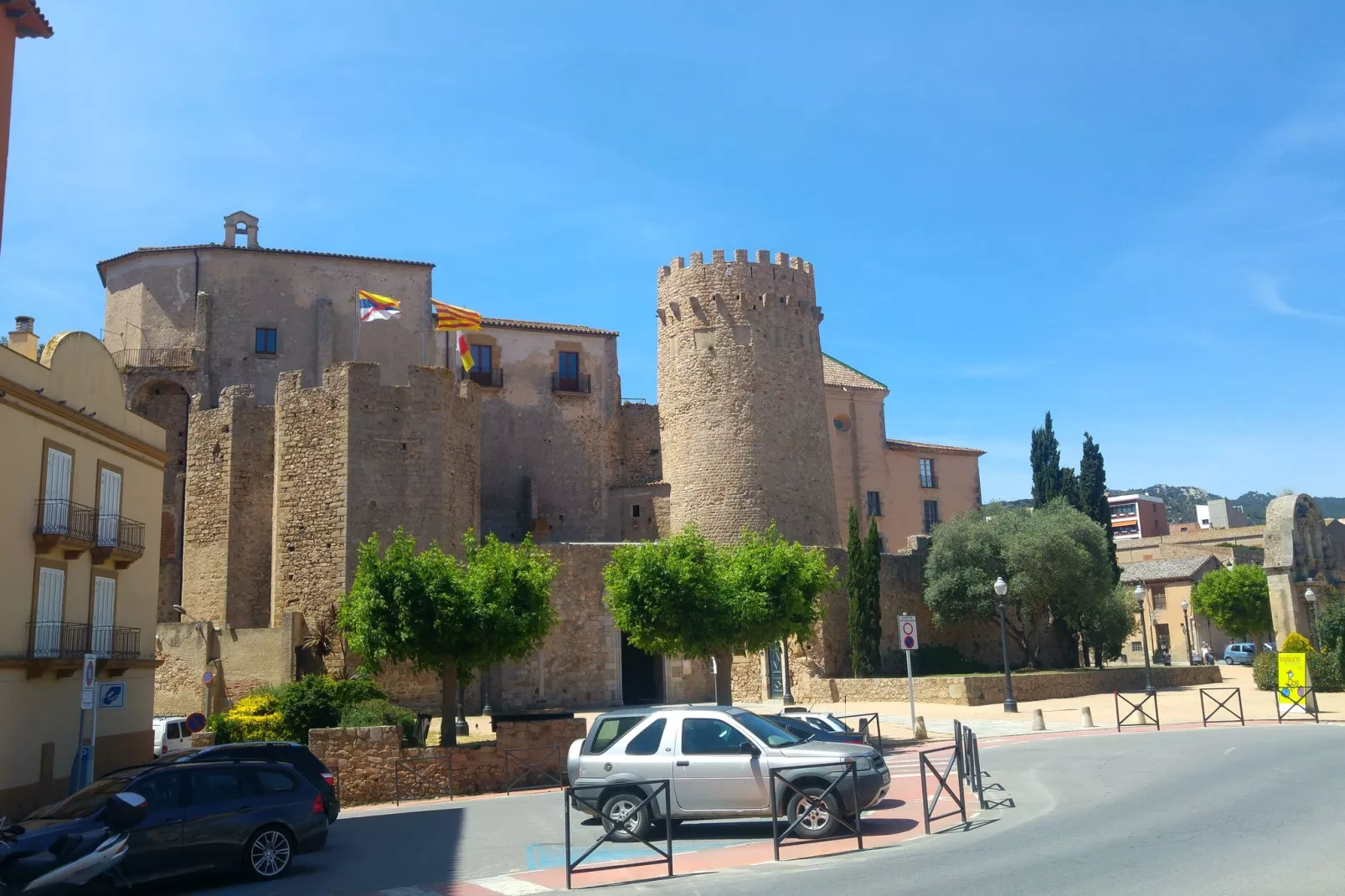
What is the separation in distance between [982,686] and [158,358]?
28.3 metres

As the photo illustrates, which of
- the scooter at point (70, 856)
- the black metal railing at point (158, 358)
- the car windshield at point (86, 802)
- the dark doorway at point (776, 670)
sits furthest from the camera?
the black metal railing at point (158, 358)

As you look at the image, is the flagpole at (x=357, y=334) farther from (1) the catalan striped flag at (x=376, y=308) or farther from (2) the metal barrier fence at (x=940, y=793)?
(2) the metal barrier fence at (x=940, y=793)

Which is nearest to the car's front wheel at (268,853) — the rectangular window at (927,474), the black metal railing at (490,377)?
the black metal railing at (490,377)

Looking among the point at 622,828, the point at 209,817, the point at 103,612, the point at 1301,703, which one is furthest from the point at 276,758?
the point at 1301,703

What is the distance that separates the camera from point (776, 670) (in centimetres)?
3644

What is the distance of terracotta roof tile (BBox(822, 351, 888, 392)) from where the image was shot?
55.7m

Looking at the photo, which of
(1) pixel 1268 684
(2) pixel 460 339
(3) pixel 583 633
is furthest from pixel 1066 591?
(2) pixel 460 339

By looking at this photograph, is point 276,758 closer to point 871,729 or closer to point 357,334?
point 871,729

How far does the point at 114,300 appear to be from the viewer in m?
40.1

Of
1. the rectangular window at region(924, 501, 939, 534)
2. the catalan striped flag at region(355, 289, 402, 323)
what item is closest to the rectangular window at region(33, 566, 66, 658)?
the catalan striped flag at region(355, 289, 402, 323)

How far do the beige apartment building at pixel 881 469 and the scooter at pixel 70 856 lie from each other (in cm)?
4402

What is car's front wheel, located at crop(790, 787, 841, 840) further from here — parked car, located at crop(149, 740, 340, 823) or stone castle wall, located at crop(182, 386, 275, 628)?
stone castle wall, located at crop(182, 386, 275, 628)

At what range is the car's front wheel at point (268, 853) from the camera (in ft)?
39.2

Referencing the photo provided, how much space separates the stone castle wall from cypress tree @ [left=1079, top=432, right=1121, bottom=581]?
112ft
